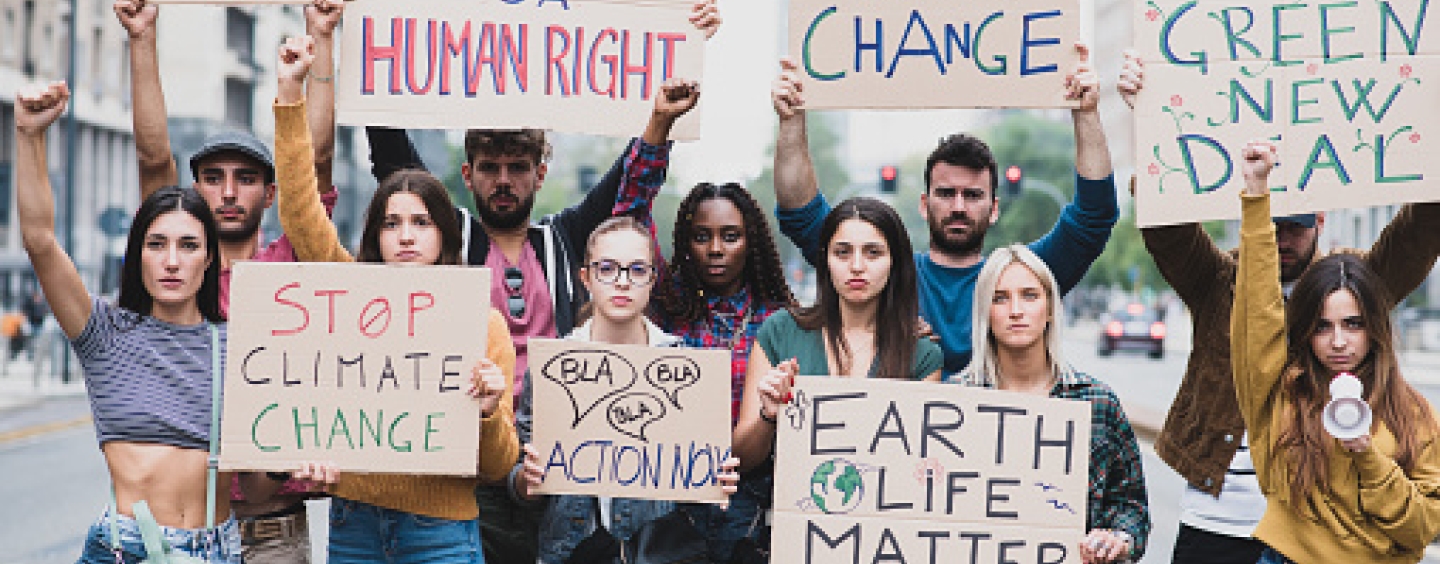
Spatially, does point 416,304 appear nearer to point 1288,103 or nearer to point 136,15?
point 136,15

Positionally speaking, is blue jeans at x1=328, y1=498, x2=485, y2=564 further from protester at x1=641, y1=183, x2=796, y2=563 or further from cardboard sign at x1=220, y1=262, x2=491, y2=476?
protester at x1=641, y1=183, x2=796, y2=563

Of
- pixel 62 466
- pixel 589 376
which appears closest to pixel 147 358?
pixel 589 376

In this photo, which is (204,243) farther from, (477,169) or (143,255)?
(477,169)

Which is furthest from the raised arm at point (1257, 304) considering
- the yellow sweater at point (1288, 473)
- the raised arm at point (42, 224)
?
the raised arm at point (42, 224)

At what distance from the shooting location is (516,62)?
5.12 m

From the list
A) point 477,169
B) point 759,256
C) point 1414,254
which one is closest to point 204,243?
point 477,169

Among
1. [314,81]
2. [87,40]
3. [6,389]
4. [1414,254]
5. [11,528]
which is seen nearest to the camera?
[1414,254]

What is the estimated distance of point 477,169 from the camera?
521 centimetres

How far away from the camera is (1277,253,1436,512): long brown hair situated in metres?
4.16

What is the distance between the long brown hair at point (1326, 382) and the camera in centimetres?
416

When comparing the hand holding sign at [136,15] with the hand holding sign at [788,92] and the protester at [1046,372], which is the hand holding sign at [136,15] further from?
the protester at [1046,372]

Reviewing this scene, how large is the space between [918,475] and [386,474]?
4.48 feet

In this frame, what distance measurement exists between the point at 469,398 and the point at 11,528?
8.48 m

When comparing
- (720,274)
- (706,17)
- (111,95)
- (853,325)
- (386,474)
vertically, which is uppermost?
(111,95)
